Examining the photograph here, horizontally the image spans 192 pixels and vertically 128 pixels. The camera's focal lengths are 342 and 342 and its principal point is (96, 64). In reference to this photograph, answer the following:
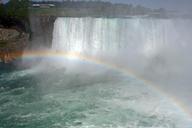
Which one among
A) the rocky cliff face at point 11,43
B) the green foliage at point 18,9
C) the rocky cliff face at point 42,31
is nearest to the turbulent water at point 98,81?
the rocky cliff face at point 42,31

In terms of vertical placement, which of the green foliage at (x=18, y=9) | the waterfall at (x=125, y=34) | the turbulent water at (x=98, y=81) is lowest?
the turbulent water at (x=98, y=81)

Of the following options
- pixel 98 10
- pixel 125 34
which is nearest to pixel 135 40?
pixel 125 34

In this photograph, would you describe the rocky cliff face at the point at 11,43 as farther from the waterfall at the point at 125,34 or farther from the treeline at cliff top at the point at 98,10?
the treeline at cliff top at the point at 98,10

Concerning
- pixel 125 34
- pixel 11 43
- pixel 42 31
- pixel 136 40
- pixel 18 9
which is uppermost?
pixel 18 9

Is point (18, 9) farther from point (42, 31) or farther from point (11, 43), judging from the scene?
point (11, 43)

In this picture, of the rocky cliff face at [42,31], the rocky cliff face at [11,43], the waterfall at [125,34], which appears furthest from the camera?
the rocky cliff face at [42,31]

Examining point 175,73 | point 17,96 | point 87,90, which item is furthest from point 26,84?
point 175,73

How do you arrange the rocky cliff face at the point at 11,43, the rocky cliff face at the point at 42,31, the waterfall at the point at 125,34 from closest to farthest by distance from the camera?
the waterfall at the point at 125,34 < the rocky cliff face at the point at 11,43 < the rocky cliff face at the point at 42,31
